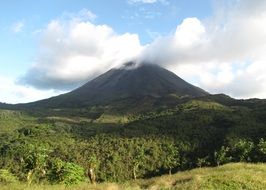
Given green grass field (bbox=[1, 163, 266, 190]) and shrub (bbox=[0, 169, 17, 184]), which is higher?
green grass field (bbox=[1, 163, 266, 190])

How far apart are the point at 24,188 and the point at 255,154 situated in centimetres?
11661

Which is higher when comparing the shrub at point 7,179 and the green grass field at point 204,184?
the green grass field at point 204,184

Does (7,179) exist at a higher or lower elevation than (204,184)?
lower

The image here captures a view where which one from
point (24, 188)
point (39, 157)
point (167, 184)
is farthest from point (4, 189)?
point (39, 157)

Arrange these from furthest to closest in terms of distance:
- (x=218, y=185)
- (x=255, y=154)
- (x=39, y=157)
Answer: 1. (x=255, y=154)
2. (x=39, y=157)
3. (x=218, y=185)

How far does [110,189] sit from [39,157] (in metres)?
59.0

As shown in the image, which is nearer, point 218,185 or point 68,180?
point 218,185

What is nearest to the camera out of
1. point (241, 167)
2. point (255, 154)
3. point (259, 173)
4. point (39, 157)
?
point (259, 173)

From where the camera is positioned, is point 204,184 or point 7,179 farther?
point 7,179

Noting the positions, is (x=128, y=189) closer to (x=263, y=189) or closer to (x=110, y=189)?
(x=110, y=189)

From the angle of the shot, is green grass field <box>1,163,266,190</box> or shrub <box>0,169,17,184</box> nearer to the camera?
green grass field <box>1,163,266,190</box>

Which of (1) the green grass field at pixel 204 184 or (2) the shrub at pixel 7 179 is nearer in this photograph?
(1) the green grass field at pixel 204 184

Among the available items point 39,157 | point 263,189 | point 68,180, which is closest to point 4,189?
point 263,189

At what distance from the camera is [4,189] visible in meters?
21.9
